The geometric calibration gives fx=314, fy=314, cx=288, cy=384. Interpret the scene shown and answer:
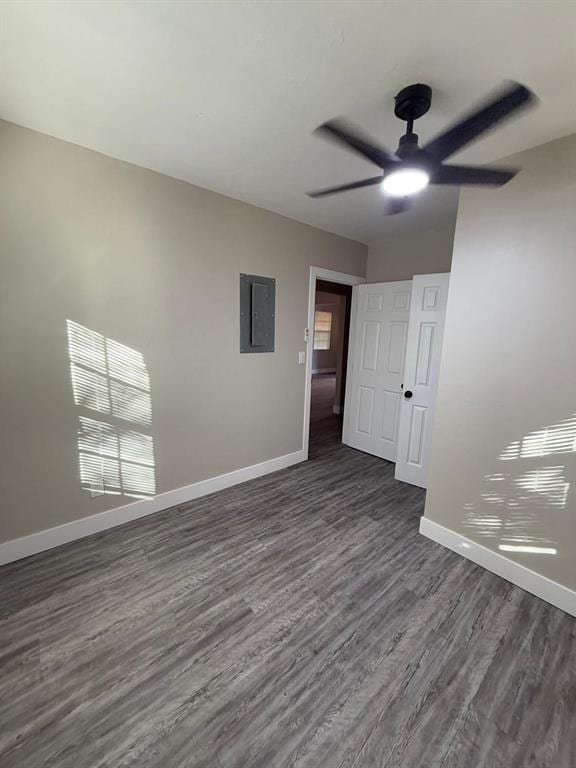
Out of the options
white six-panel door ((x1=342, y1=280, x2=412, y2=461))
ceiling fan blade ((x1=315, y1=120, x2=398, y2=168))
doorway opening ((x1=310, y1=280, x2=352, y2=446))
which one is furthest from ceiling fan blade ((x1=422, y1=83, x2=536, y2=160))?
doorway opening ((x1=310, y1=280, x2=352, y2=446))

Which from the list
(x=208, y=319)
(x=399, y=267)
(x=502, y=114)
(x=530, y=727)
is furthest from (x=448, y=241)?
(x=530, y=727)

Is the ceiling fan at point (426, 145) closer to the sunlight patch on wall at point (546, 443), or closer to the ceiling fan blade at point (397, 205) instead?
the ceiling fan blade at point (397, 205)

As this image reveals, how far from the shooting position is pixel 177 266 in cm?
245

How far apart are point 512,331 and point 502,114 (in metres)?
1.10

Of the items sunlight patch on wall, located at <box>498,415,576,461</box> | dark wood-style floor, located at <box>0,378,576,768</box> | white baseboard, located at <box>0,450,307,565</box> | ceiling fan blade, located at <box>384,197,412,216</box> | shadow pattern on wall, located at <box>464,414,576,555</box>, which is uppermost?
ceiling fan blade, located at <box>384,197,412,216</box>

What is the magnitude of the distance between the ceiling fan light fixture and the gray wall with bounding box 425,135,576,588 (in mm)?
829

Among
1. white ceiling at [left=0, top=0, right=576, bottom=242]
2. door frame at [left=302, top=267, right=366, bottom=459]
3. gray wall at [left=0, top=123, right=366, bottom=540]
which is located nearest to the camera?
white ceiling at [left=0, top=0, right=576, bottom=242]

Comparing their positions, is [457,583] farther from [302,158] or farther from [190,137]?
[190,137]

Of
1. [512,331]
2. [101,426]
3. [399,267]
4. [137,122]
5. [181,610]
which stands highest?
[137,122]

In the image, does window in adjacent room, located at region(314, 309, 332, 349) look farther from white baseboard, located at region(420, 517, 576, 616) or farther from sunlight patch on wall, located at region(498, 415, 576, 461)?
sunlight patch on wall, located at region(498, 415, 576, 461)

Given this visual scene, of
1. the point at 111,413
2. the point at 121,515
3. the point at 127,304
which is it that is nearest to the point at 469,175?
the point at 127,304

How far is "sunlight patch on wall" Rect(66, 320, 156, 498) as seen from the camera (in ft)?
6.98

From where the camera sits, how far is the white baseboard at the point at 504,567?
1757mm

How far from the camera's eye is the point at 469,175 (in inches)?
62.7
